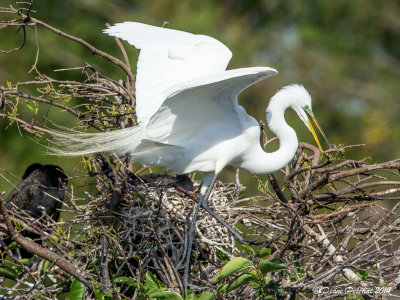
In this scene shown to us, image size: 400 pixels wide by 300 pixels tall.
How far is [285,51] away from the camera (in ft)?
31.0

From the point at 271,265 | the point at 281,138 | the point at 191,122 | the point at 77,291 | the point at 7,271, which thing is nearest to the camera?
the point at 271,265

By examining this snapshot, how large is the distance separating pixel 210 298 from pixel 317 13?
8428 millimetres

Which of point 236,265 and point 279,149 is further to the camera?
point 279,149

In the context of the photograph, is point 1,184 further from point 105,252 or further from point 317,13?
point 317,13

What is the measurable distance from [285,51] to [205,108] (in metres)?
6.40

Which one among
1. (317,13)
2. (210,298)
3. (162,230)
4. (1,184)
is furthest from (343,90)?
(210,298)

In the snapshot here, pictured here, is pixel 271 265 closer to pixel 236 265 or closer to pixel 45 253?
pixel 236 265

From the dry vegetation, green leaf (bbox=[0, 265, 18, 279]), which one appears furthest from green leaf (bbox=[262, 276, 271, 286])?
green leaf (bbox=[0, 265, 18, 279])

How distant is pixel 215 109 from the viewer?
131 inches

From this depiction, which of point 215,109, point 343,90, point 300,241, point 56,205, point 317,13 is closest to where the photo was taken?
point 300,241

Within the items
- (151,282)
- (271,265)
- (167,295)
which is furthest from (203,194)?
(271,265)

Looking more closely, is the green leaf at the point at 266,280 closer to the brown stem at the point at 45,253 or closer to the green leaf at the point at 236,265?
the green leaf at the point at 236,265

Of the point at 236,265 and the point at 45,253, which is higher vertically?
the point at 236,265

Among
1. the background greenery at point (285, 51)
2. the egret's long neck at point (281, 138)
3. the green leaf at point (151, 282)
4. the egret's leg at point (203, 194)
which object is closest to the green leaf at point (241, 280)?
the green leaf at point (151, 282)
